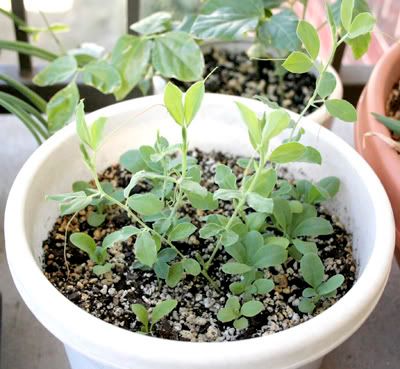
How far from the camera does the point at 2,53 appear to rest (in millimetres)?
1498

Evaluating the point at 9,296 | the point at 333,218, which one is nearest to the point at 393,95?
the point at 333,218

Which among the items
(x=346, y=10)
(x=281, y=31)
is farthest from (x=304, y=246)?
(x=281, y=31)

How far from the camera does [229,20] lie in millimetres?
917

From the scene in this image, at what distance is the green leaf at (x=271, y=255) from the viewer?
653 millimetres

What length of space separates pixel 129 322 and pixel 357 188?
0.28 meters

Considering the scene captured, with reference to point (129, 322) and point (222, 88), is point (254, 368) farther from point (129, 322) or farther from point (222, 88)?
point (222, 88)

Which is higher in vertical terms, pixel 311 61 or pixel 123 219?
pixel 311 61

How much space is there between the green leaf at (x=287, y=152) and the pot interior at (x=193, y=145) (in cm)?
15

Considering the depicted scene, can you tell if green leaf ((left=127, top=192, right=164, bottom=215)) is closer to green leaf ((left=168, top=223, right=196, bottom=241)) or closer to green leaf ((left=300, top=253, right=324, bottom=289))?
green leaf ((left=168, top=223, right=196, bottom=241))

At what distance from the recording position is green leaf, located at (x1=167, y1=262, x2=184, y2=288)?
2.20 feet

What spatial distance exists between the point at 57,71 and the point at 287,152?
1.51ft

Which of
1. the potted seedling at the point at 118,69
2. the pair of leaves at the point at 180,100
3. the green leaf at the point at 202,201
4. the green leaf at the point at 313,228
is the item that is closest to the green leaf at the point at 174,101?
the pair of leaves at the point at 180,100

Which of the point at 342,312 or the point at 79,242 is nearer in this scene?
the point at 342,312

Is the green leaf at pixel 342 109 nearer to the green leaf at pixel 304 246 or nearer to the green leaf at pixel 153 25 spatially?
the green leaf at pixel 304 246
